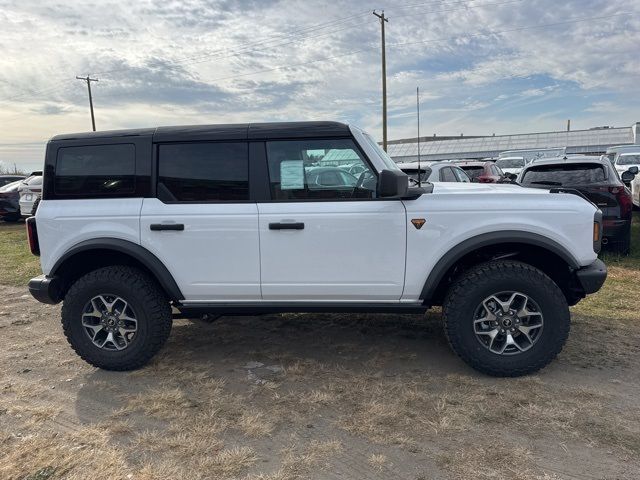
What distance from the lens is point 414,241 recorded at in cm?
361

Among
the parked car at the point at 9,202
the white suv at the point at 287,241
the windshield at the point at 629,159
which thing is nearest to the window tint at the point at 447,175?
the white suv at the point at 287,241

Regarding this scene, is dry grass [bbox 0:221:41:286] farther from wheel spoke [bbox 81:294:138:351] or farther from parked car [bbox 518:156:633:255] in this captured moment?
parked car [bbox 518:156:633:255]

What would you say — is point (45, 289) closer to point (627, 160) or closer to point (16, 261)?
point (16, 261)

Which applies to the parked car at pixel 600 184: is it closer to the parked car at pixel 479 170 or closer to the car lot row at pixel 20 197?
the parked car at pixel 479 170

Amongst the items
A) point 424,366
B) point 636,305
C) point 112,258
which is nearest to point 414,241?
point 424,366

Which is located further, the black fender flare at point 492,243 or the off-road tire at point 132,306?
the off-road tire at point 132,306

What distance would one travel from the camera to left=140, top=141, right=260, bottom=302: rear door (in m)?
3.74

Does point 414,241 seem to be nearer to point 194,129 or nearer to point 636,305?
point 194,129

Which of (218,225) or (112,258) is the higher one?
(218,225)

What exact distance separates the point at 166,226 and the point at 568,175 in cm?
607

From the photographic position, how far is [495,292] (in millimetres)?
3588

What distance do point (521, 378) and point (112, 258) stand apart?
335cm

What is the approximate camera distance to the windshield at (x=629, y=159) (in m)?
16.3

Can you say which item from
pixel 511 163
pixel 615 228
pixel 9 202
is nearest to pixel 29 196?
pixel 9 202
